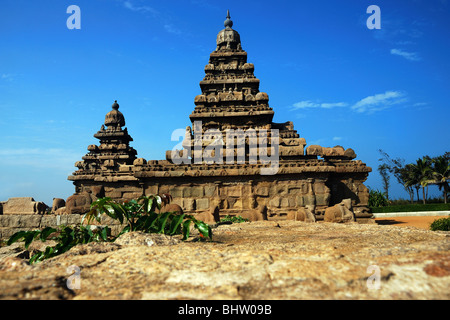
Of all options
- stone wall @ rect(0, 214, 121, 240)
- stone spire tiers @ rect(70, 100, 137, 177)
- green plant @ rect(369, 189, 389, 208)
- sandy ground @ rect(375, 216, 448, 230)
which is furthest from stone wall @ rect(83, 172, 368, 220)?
green plant @ rect(369, 189, 389, 208)

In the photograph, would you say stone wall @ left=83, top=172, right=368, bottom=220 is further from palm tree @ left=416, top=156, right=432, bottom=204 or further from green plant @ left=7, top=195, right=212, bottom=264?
palm tree @ left=416, top=156, right=432, bottom=204

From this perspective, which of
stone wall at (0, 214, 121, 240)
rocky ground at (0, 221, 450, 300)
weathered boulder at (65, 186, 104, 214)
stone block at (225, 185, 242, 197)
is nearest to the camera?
rocky ground at (0, 221, 450, 300)

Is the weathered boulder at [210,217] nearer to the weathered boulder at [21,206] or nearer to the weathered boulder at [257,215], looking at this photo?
the weathered boulder at [257,215]

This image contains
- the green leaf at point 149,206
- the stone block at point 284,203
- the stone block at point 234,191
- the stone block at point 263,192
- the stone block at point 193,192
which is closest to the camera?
the green leaf at point 149,206

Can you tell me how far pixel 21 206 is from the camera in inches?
381

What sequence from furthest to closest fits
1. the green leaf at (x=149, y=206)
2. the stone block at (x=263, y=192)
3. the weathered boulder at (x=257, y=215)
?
the stone block at (x=263, y=192) < the weathered boulder at (x=257, y=215) < the green leaf at (x=149, y=206)

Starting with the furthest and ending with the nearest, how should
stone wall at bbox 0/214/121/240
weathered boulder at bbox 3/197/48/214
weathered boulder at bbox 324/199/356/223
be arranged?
weathered boulder at bbox 3/197/48/214 → weathered boulder at bbox 324/199/356/223 → stone wall at bbox 0/214/121/240

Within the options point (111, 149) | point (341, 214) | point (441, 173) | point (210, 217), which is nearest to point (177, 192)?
point (210, 217)

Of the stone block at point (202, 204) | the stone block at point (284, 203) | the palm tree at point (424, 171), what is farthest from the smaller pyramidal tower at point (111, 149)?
the palm tree at point (424, 171)

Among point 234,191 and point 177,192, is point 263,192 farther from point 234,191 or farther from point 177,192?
point 177,192

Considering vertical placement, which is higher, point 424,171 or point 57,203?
point 424,171

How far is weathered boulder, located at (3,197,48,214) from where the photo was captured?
946 centimetres

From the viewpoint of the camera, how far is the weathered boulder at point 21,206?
9.46 m
